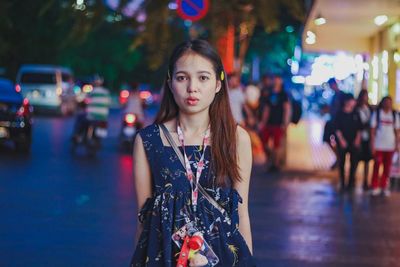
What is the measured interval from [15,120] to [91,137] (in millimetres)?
1692

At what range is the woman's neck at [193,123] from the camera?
4062 mm

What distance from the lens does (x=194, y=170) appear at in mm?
3914

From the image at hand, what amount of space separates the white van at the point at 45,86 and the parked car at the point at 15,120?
16833 mm

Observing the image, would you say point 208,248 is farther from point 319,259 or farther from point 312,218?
point 312,218

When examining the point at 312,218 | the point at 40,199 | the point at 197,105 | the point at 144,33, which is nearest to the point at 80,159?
the point at 144,33

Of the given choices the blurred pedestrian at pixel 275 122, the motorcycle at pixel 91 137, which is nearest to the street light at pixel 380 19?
the blurred pedestrian at pixel 275 122

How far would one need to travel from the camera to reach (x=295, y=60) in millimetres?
23938

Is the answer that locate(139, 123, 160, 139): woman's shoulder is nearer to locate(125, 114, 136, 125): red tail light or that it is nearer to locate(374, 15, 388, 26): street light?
locate(374, 15, 388, 26): street light

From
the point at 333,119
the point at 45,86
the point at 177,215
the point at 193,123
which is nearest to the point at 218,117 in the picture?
the point at 193,123

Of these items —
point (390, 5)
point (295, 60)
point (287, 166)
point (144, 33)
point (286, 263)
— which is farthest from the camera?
point (295, 60)

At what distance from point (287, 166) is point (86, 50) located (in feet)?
136

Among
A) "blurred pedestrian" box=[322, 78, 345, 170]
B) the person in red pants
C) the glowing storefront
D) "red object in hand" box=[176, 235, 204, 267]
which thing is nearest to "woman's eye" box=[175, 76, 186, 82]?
"red object in hand" box=[176, 235, 204, 267]

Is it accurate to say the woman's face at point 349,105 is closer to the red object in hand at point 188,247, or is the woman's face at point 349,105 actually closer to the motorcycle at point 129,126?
the motorcycle at point 129,126

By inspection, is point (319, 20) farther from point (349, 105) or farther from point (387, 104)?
point (387, 104)
